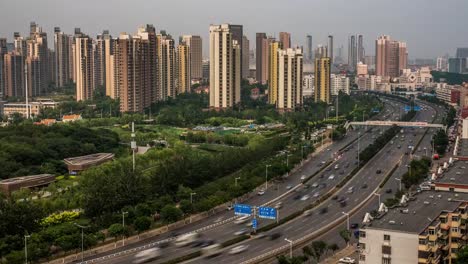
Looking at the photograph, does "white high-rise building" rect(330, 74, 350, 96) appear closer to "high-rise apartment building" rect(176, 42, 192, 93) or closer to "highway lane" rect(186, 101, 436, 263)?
"high-rise apartment building" rect(176, 42, 192, 93)

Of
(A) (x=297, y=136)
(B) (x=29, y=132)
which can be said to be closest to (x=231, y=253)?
(B) (x=29, y=132)

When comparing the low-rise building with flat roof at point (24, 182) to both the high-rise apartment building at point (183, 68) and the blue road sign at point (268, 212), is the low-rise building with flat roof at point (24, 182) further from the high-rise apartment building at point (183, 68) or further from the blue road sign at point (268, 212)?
the high-rise apartment building at point (183, 68)

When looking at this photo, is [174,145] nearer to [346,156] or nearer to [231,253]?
[346,156]

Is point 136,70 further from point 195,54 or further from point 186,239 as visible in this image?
point 195,54

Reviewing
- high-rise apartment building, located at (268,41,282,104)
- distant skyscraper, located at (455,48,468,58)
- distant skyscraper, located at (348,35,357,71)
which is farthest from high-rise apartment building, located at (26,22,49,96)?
distant skyscraper, located at (455,48,468,58)

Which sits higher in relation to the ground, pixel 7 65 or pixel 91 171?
pixel 7 65

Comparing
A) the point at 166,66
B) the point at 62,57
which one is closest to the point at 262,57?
the point at 62,57
